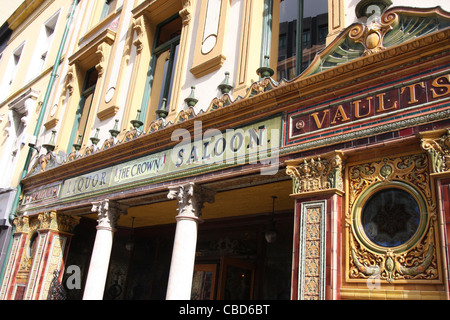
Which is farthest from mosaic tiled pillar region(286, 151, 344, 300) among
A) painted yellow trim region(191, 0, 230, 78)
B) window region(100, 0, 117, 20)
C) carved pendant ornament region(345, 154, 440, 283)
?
window region(100, 0, 117, 20)

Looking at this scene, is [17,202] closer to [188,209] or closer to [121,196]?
[121,196]

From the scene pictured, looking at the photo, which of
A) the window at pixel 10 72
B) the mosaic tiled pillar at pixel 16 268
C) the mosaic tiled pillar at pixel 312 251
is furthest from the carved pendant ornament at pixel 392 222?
the window at pixel 10 72

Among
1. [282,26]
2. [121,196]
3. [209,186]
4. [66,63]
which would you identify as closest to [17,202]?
[66,63]

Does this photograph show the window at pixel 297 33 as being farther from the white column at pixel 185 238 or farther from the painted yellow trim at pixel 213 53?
the white column at pixel 185 238

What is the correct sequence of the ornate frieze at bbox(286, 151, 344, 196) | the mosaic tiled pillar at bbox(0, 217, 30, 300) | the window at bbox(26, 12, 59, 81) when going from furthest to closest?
1. the window at bbox(26, 12, 59, 81)
2. the mosaic tiled pillar at bbox(0, 217, 30, 300)
3. the ornate frieze at bbox(286, 151, 344, 196)

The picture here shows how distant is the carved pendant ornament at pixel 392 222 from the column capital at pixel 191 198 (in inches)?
112

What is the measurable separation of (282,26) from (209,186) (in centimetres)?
348

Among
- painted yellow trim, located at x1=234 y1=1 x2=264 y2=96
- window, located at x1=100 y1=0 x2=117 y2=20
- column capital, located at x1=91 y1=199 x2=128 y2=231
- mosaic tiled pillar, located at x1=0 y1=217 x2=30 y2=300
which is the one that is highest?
window, located at x1=100 y1=0 x2=117 y2=20

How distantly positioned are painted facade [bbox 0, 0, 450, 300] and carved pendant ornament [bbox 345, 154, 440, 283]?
2 cm

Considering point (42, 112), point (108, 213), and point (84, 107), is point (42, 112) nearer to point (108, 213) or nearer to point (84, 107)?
point (84, 107)

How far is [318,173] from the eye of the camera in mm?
5512

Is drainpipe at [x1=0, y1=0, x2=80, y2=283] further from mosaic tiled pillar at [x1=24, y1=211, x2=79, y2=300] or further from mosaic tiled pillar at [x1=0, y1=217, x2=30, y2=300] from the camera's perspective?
mosaic tiled pillar at [x1=24, y1=211, x2=79, y2=300]

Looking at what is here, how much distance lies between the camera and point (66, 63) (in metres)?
14.7

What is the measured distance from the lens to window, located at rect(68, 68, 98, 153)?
41.7ft
